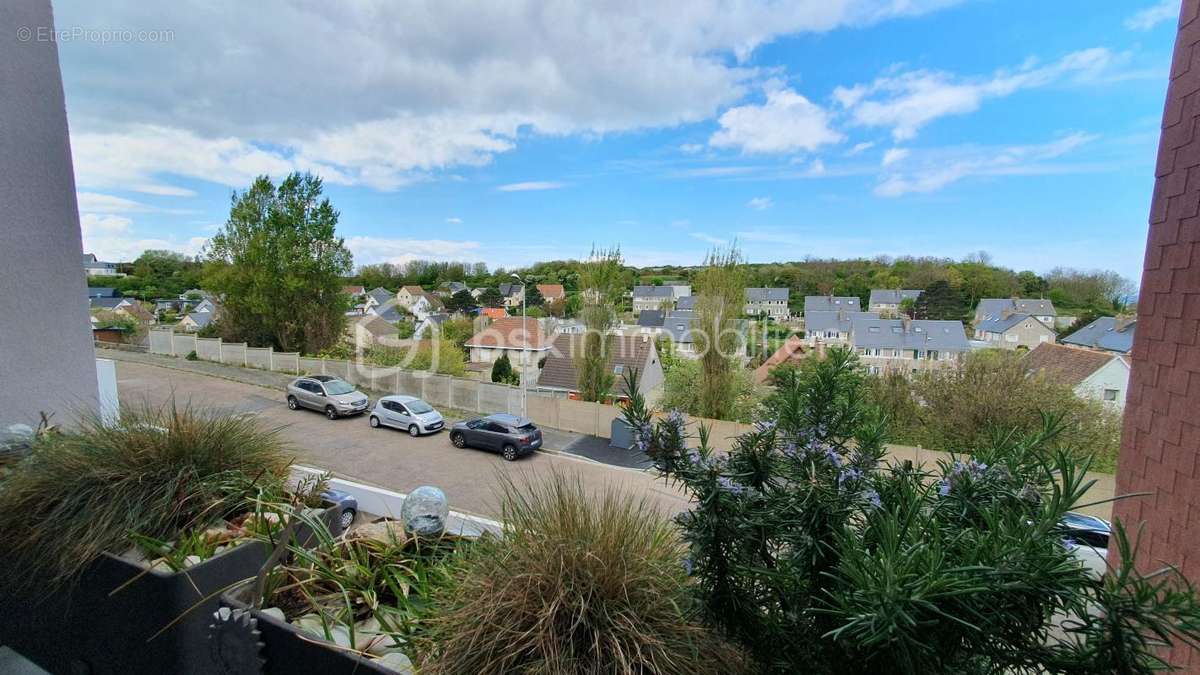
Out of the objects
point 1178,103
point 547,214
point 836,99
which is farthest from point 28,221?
point 547,214

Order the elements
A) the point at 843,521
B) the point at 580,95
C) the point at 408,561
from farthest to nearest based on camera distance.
Result: the point at 580,95 < the point at 408,561 < the point at 843,521

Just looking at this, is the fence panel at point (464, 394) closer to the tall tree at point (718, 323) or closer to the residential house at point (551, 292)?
the tall tree at point (718, 323)

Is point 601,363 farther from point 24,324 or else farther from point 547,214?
point 547,214

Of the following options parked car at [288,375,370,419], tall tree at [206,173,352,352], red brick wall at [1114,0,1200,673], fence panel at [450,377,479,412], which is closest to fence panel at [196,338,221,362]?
tall tree at [206,173,352,352]

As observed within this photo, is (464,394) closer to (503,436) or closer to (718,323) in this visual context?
(503,436)

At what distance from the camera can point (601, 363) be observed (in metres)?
12.5

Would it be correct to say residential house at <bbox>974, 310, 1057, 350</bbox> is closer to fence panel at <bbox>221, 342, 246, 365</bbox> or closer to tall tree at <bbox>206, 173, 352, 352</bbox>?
tall tree at <bbox>206, 173, 352, 352</bbox>

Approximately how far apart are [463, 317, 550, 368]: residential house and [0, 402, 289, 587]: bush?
69.1ft

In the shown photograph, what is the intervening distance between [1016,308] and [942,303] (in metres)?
3.81

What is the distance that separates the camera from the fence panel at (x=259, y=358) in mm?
16719

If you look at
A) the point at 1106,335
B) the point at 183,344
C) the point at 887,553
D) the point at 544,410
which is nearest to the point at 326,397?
the point at 544,410

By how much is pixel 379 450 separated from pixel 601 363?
5.57 meters

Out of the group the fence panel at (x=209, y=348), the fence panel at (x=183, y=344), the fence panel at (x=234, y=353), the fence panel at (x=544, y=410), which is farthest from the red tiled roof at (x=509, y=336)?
the fence panel at (x=183, y=344)

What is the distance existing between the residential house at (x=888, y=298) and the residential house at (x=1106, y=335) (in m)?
12.1
